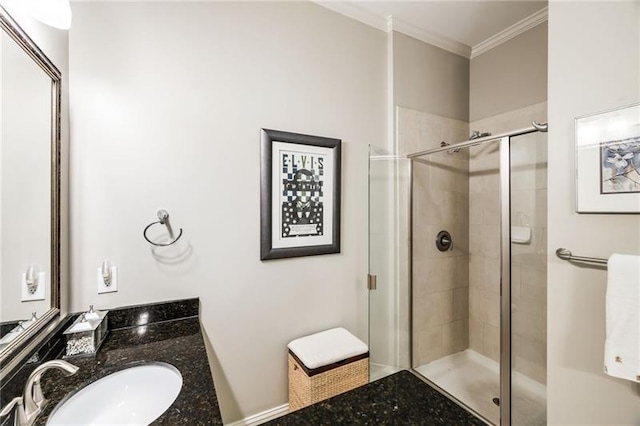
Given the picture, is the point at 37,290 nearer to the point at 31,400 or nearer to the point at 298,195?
the point at 31,400

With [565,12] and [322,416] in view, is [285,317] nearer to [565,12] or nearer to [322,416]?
[322,416]

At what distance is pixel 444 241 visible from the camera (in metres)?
2.34

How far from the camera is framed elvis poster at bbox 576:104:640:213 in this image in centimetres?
113

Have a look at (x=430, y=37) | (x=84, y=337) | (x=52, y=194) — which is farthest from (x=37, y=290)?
(x=430, y=37)

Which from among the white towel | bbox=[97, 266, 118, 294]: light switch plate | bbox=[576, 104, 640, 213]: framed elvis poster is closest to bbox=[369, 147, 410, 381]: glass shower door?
bbox=[576, 104, 640, 213]: framed elvis poster

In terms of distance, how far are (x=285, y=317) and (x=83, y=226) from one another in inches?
45.6

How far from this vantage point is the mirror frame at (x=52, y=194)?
32.3 inches

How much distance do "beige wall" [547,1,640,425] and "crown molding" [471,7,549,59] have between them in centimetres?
91

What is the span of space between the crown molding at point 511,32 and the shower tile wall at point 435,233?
0.65 m

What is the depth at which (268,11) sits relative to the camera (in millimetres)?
1681

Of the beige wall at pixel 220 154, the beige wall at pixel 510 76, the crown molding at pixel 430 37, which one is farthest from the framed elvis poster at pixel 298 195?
the beige wall at pixel 510 76

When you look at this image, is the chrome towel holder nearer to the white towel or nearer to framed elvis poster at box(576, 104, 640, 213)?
the white towel

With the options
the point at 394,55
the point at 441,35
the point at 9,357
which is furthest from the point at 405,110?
the point at 9,357

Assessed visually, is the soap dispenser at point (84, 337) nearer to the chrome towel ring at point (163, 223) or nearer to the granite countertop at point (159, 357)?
the granite countertop at point (159, 357)
